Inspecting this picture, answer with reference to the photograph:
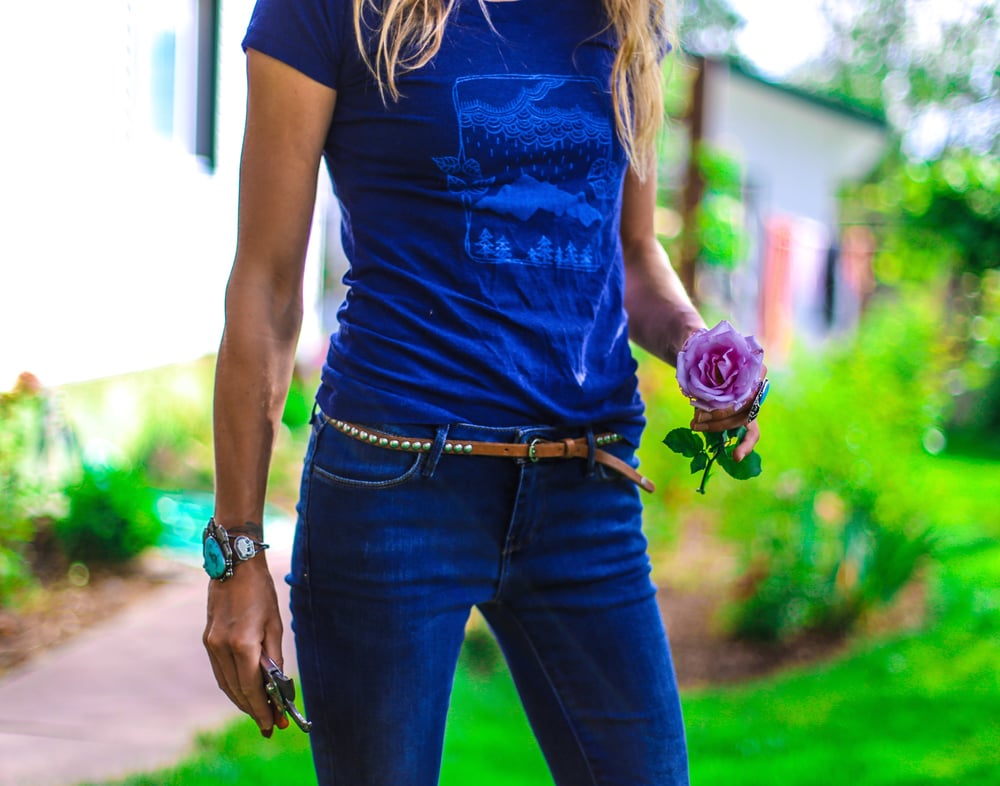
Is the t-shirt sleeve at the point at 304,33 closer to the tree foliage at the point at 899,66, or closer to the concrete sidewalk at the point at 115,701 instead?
the concrete sidewalk at the point at 115,701

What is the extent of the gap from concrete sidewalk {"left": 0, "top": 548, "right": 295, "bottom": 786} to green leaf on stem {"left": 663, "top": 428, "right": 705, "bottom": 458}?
7.49ft

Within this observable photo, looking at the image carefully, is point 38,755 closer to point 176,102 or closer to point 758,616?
point 758,616

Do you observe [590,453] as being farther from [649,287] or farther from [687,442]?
[649,287]

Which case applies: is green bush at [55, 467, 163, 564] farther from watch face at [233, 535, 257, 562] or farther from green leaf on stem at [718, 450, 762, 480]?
green leaf on stem at [718, 450, 762, 480]

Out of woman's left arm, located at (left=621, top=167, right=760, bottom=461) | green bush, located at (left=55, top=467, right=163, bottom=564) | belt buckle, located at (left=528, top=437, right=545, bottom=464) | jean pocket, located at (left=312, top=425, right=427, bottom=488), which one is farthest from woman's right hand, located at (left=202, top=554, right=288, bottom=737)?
green bush, located at (left=55, top=467, right=163, bottom=564)

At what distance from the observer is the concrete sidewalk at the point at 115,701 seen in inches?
129

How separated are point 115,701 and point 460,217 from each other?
2.91 meters

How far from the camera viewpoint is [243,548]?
4.76ft

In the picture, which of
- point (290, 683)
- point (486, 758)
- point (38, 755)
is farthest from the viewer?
point (486, 758)

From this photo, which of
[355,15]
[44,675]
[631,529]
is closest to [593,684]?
[631,529]

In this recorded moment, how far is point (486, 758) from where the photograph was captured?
3697mm

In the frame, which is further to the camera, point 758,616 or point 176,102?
point 176,102

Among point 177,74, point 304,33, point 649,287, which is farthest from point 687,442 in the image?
point 177,74

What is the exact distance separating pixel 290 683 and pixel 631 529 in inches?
20.9
